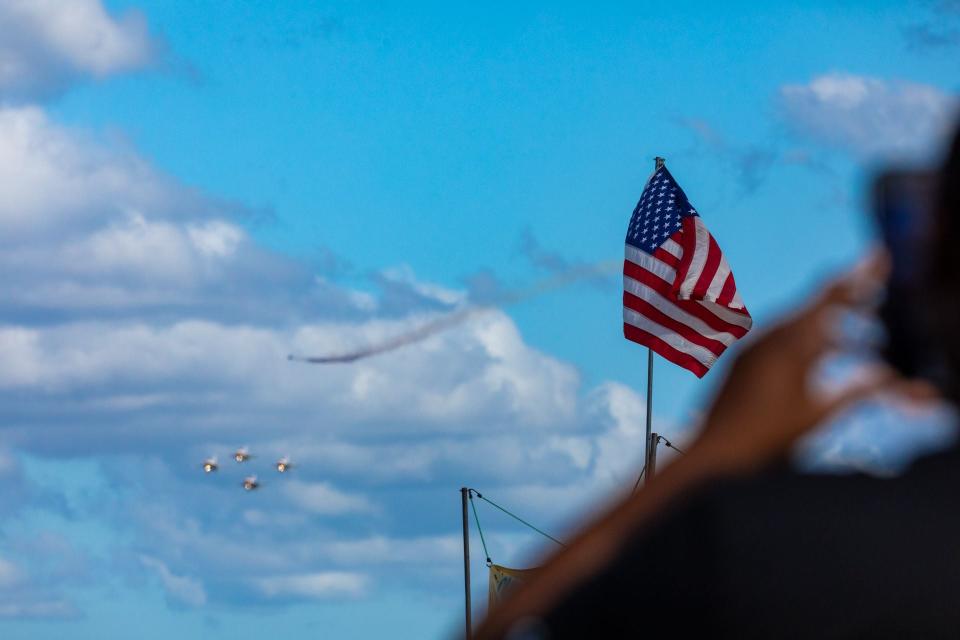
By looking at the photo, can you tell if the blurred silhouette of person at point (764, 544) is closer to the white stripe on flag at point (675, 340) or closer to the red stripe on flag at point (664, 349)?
the red stripe on flag at point (664, 349)

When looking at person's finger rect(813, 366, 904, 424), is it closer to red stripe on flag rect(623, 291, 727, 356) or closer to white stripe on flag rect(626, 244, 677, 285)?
red stripe on flag rect(623, 291, 727, 356)

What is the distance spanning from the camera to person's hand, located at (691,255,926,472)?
1.77m

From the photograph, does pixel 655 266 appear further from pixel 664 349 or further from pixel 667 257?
pixel 664 349

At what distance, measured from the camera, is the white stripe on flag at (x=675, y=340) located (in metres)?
29.5

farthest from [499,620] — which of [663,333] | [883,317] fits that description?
[663,333]

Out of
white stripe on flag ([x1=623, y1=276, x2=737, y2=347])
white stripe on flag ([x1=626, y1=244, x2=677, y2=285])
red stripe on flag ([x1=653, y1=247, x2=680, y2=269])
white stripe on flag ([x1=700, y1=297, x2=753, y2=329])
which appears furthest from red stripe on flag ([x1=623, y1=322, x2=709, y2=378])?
red stripe on flag ([x1=653, y1=247, x2=680, y2=269])

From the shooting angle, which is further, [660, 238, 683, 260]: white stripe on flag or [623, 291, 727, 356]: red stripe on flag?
[660, 238, 683, 260]: white stripe on flag

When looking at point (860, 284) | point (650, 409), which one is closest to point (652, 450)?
point (650, 409)

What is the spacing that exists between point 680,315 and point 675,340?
0.44 metres

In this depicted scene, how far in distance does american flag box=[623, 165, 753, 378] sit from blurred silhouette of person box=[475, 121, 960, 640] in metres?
27.3

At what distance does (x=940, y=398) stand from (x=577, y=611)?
0.45m

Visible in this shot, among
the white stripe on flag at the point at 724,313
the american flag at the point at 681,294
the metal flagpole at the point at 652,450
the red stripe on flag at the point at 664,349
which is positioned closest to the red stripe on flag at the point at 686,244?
the american flag at the point at 681,294

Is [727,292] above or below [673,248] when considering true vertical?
below

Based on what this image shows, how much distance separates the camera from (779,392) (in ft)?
5.82
